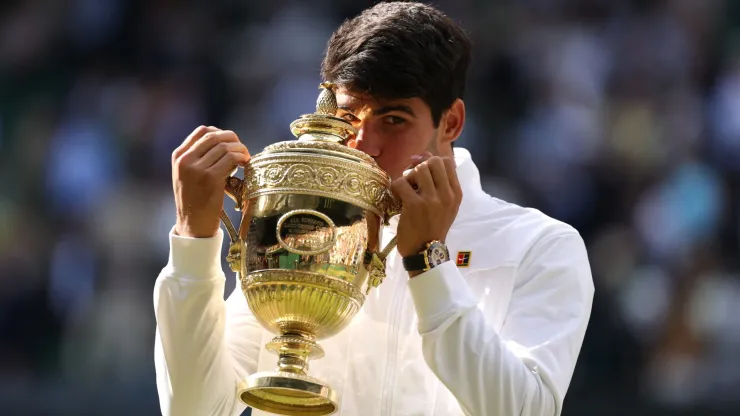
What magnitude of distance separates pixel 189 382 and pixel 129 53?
491cm

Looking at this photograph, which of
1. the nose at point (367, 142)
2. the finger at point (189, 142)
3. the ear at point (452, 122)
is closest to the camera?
the finger at point (189, 142)

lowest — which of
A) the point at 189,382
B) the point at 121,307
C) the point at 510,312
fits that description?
the point at 189,382

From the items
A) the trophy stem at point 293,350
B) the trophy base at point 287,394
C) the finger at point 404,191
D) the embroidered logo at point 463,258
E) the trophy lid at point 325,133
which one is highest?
the trophy lid at point 325,133

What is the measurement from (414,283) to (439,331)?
11 centimetres

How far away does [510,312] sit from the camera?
2.81m

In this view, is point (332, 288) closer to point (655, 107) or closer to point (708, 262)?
point (708, 262)

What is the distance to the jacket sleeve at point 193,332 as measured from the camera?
267 cm

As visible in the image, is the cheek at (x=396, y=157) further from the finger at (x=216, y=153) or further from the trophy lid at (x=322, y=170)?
the finger at (x=216, y=153)

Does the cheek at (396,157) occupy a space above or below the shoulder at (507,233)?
above

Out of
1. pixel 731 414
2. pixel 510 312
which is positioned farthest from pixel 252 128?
pixel 510 312

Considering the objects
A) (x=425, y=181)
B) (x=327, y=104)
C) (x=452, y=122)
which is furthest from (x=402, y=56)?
(x=425, y=181)

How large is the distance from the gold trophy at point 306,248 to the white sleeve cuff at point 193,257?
0.17 ft

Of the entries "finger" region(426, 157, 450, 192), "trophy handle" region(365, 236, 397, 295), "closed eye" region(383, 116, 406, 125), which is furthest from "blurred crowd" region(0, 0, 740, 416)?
"finger" region(426, 157, 450, 192)

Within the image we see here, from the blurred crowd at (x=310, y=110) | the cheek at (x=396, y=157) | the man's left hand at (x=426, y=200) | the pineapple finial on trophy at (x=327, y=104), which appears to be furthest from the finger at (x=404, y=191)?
the blurred crowd at (x=310, y=110)
